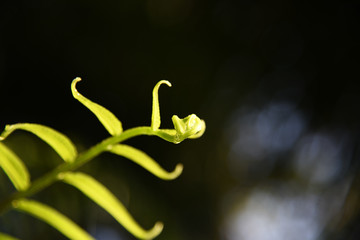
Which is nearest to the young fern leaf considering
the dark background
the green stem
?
the green stem

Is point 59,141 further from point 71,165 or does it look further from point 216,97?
point 216,97

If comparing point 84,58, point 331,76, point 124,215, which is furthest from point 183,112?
point 124,215

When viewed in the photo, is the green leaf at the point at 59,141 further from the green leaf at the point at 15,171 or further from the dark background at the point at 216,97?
the dark background at the point at 216,97

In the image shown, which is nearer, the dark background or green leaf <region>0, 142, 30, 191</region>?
green leaf <region>0, 142, 30, 191</region>

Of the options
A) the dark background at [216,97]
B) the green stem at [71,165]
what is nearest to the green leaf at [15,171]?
the green stem at [71,165]

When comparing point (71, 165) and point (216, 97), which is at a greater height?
point (216, 97)

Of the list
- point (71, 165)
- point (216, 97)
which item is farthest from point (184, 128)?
point (216, 97)

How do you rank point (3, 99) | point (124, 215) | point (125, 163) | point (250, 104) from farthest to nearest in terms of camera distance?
point (250, 104) < point (125, 163) < point (3, 99) < point (124, 215)

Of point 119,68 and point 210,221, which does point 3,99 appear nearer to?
point 119,68

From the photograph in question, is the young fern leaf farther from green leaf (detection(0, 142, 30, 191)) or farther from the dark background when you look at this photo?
the dark background
